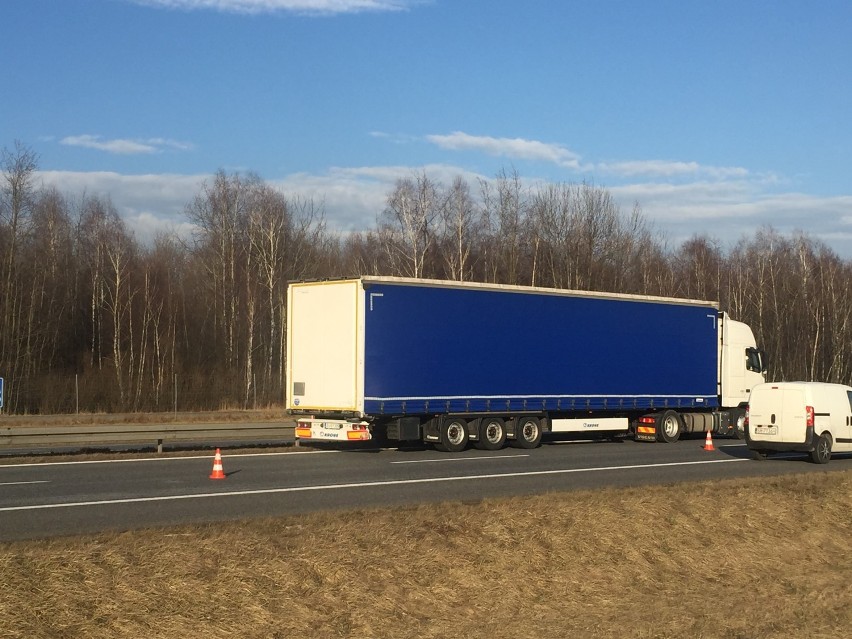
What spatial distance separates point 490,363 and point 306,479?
8148 mm

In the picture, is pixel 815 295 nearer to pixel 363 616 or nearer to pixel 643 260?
pixel 643 260

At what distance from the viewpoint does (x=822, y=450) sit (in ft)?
74.4

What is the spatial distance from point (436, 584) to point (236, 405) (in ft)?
126

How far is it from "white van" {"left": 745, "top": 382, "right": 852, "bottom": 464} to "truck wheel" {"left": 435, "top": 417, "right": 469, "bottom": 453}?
6701mm

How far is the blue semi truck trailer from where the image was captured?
23172 mm

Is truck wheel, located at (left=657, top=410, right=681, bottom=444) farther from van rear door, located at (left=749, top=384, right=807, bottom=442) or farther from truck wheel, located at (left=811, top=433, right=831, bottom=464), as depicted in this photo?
truck wheel, located at (left=811, top=433, right=831, bottom=464)

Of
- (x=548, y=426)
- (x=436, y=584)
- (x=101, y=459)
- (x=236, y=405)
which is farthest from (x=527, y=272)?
(x=436, y=584)

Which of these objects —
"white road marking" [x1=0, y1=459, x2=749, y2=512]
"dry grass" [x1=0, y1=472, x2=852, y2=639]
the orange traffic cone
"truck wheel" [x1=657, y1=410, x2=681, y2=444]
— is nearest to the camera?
"dry grass" [x1=0, y1=472, x2=852, y2=639]

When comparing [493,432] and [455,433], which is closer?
[455,433]

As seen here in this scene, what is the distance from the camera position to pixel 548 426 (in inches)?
1059

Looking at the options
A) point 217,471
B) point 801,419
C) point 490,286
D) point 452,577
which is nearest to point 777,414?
point 801,419

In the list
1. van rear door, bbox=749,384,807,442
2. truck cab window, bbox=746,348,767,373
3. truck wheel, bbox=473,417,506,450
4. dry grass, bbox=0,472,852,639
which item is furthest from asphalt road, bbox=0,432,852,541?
truck cab window, bbox=746,348,767,373

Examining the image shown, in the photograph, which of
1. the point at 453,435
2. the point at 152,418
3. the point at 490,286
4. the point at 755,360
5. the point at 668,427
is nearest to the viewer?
the point at 453,435

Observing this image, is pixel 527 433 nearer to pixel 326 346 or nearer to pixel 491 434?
pixel 491 434
